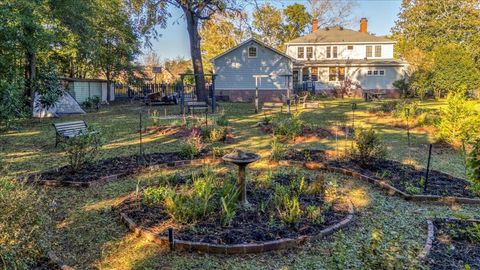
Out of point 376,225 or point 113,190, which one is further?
point 113,190

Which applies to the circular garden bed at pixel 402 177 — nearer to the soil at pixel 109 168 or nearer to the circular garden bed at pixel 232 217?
the circular garden bed at pixel 232 217

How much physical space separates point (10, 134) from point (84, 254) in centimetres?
1047

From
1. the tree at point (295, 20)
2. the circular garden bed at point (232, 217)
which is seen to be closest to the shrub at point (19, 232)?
the circular garden bed at point (232, 217)

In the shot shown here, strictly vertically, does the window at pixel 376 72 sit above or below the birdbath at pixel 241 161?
above

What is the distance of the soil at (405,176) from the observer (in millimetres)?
5588

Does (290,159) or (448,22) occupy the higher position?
(448,22)

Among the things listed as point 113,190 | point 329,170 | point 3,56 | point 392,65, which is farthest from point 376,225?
point 392,65

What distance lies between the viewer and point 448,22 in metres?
38.7

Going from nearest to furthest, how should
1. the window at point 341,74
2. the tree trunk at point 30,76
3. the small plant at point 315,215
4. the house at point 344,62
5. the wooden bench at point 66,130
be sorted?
the small plant at point 315,215
the wooden bench at point 66,130
the tree trunk at point 30,76
the house at point 344,62
the window at point 341,74

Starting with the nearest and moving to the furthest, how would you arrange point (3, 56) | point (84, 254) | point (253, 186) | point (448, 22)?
point (84, 254), point (253, 186), point (3, 56), point (448, 22)

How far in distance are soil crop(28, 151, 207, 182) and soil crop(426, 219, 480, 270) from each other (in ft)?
17.0

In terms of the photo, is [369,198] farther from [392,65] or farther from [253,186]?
[392,65]

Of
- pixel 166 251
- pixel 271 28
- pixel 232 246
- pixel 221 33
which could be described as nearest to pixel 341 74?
pixel 221 33

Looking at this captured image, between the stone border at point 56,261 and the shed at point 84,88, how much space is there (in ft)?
60.1
